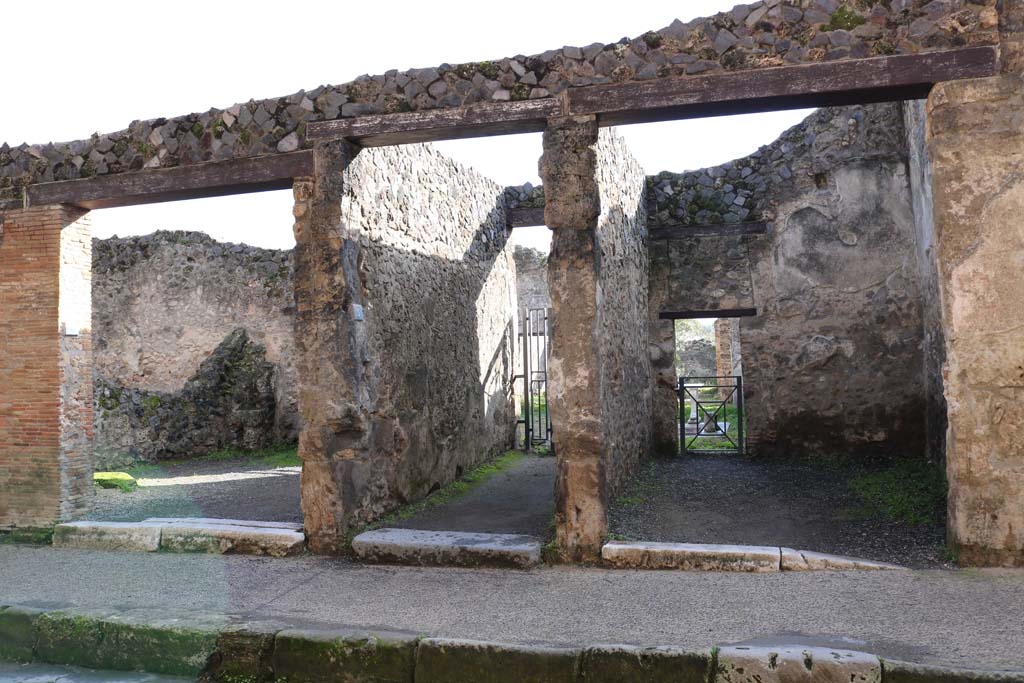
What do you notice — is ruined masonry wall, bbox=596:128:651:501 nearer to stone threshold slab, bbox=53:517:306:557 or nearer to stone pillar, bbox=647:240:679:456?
stone pillar, bbox=647:240:679:456

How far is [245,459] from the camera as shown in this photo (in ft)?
38.1

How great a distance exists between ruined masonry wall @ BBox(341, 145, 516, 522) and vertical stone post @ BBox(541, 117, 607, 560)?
5.47 ft

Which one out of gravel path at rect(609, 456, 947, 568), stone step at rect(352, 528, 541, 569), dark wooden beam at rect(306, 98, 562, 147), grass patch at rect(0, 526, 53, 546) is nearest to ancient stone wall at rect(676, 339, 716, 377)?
gravel path at rect(609, 456, 947, 568)

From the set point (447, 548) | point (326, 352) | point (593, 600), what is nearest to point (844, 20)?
point (593, 600)

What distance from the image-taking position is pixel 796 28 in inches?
193

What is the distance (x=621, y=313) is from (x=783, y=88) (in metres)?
2.76

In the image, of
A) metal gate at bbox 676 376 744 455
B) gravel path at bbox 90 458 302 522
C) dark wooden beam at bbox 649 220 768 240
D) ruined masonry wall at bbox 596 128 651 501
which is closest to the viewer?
ruined masonry wall at bbox 596 128 651 501

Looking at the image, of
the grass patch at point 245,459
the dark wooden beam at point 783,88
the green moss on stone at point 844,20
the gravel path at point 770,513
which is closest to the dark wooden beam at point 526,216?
the gravel path at point 770,513

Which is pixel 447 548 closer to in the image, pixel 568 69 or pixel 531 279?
pixel 568 69

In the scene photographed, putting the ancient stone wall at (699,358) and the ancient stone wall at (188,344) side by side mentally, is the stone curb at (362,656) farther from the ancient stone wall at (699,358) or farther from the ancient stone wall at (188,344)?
the ancient stone wall at (699,358)

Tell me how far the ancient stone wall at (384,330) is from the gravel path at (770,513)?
1981mm

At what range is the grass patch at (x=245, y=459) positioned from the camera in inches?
429

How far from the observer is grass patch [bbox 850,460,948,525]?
5.86 m

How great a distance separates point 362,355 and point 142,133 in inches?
110
